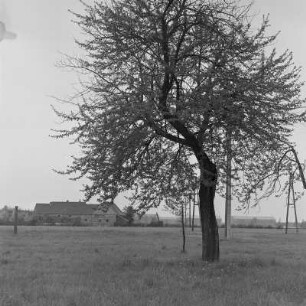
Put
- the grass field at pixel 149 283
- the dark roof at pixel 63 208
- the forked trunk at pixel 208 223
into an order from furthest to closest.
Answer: the dark roof at pixel 63 208 → the forked trunk at pixel 208 223 → the grass field at pixel 149 283

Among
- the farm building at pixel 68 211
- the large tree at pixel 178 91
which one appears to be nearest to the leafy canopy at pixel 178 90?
the large tree at pixel 178 91

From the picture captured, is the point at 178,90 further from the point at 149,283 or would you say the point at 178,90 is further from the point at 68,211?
the point at 68,211

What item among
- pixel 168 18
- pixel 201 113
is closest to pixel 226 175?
pixel 201 113

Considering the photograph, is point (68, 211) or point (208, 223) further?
point (68, 211)

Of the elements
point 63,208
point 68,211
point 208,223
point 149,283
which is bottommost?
point 149,283

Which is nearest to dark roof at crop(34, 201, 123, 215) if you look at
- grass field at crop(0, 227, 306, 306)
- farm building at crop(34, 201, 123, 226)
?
farm building at crop(34, 201, 123, 226)

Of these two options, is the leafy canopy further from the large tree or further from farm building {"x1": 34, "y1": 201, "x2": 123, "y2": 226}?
farm building {"x1": 34, "y1": 201, "x2": 123, "y2": 226}

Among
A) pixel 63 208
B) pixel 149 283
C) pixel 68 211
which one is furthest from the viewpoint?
pixel 63 208

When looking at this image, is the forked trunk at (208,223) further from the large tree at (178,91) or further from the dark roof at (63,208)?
the dark roof at (63,208)

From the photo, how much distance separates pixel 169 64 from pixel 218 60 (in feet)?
4.88

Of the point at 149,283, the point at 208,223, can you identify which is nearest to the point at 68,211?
the point at 208,223

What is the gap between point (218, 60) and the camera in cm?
1620

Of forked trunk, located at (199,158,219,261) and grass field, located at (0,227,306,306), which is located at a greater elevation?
forked trunk, located at (199,158,219,261)

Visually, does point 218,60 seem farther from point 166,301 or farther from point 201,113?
point 166,301
